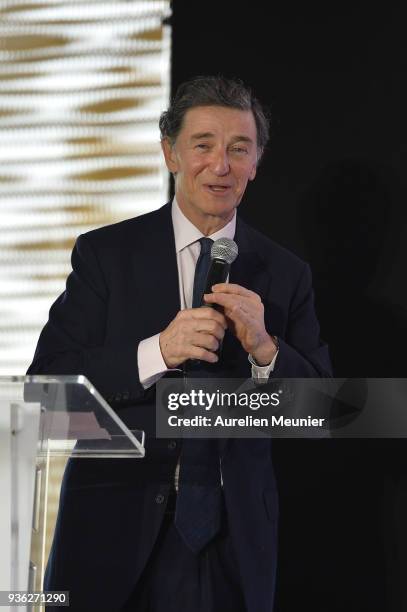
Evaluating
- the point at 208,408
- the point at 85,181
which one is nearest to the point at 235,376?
the point at 208,408

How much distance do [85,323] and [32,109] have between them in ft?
3.13

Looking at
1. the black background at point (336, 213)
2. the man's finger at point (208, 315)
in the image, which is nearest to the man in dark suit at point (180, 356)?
the man's finger at point (208, 315)

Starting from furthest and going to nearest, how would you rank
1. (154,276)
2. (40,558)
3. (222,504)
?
1. (154,276)
2. (222,504)
3. (40,558)

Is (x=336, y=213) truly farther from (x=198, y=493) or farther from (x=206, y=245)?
(x=198, y=493)

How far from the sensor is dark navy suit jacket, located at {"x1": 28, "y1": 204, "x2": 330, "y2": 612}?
78.4 inches

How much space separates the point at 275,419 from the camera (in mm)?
2264

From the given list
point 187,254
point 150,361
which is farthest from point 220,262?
point 187,254

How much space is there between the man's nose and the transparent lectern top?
75 centimetres

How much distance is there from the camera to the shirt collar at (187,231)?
2.26m

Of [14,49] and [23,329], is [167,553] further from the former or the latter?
[14,49]

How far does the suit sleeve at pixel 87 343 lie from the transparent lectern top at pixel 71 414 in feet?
1.03

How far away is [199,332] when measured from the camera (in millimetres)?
1896

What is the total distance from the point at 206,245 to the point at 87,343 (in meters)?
0.32

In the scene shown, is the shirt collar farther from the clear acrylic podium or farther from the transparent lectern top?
the clear acrylic podium
